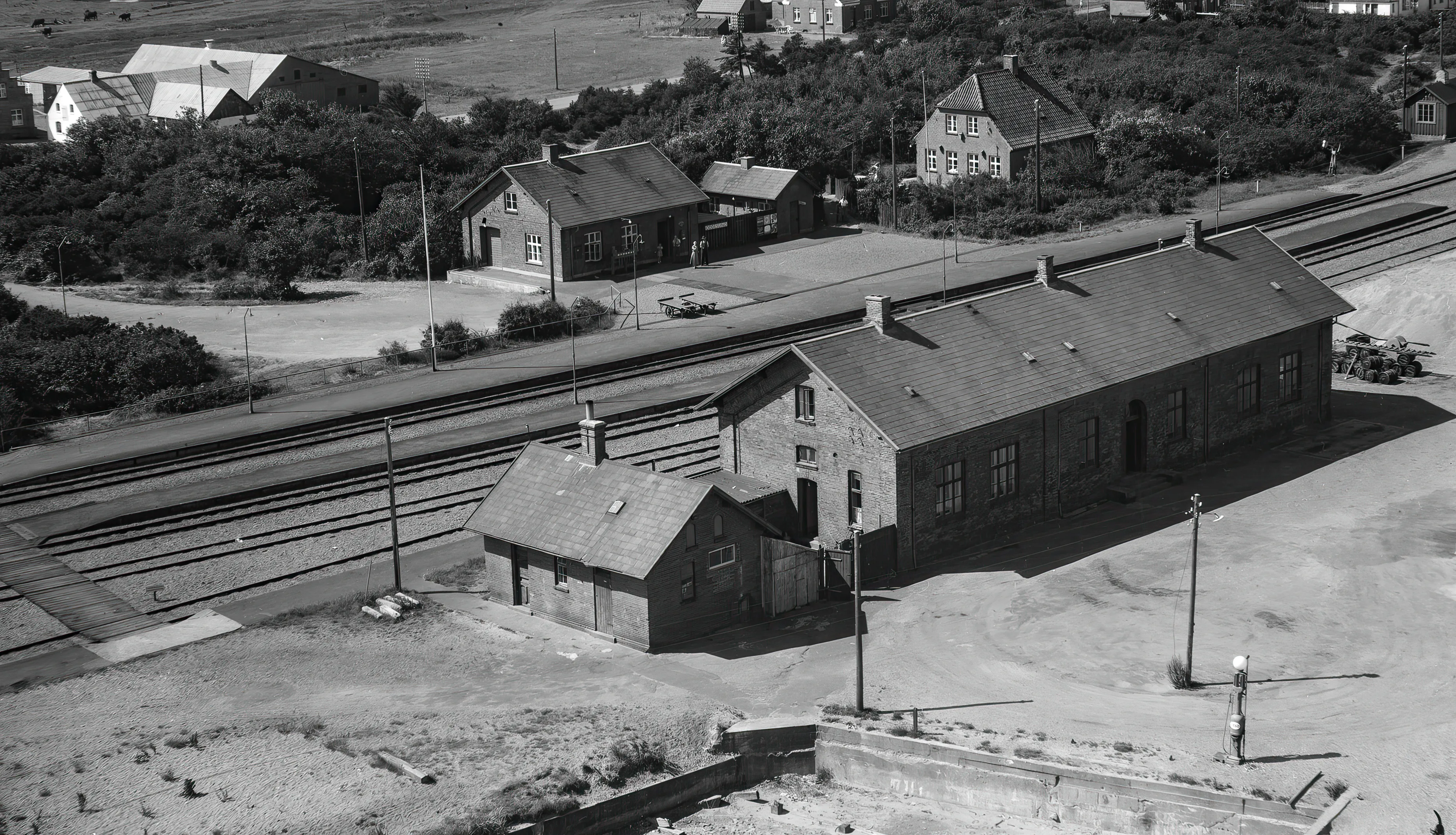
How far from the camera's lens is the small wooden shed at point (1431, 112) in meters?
98.9

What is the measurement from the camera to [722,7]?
500ft

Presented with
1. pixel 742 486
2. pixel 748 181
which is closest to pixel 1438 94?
pixel 748 181

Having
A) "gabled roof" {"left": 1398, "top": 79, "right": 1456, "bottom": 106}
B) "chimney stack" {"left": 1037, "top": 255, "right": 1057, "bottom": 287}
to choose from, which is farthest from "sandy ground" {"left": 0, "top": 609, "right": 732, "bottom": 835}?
"gabled roof" {"left": 1398, "top": 79, "right": 1456, "bottom": 106}

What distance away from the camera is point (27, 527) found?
1939 inches

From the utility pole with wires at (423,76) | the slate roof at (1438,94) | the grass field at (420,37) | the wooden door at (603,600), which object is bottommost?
the wooden door at (603,600)

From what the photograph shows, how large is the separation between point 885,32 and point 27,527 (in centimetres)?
9783

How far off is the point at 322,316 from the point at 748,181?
24.8 meters

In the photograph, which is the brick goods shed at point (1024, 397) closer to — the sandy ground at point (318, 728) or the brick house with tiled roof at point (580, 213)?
the sandy ground at point (318, 728)

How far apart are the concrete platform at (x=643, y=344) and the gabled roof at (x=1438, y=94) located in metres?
14.8

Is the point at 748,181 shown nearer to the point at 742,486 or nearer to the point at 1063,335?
the point at 1063,335

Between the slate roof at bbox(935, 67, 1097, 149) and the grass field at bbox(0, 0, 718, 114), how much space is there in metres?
43.3

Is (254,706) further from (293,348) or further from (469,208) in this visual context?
(469,208)

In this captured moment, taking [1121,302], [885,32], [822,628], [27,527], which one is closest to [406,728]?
[822,628]

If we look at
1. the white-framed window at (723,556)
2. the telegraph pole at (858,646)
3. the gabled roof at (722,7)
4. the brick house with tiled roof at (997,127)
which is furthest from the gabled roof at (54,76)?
the telegraph pole at (858,646)
